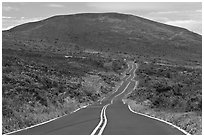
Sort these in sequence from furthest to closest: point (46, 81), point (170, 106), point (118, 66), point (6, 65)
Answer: point (118, 66)
point (6, 65)
point (46, 81)
point (170, 106)

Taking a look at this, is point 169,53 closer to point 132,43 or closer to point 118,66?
point 132,43

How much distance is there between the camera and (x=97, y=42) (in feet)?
607

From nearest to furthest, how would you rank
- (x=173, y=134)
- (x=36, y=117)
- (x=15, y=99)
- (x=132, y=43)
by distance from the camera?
(x=173, y=134) → (x=36, y=117) → (x=15, y=99) → (x=132, y=43)

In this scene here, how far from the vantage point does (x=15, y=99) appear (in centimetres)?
2522

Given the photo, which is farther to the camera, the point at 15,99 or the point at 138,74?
the point at 138,74

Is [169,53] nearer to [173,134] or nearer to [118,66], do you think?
[118,66]

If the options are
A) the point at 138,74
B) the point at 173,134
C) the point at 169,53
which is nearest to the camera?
the point at 173,134

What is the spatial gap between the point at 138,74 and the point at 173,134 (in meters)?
76.4

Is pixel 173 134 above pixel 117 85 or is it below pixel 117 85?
above

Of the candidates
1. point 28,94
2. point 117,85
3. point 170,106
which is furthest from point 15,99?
point 117,85

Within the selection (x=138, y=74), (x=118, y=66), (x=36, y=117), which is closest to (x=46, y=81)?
(x=36, y=117)

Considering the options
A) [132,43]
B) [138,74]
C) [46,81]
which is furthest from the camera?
[132,43]

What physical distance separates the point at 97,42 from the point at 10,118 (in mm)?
166538

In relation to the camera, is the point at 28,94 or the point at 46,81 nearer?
the point at 28,94
